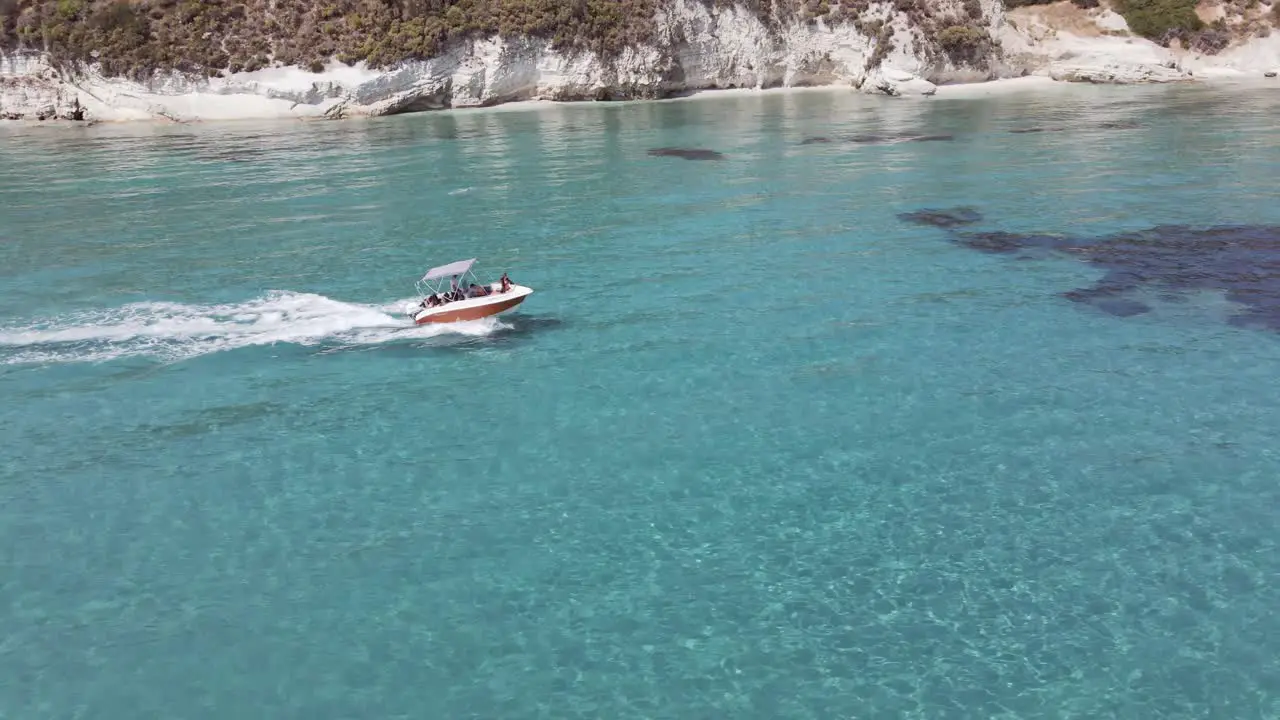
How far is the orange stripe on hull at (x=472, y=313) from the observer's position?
25016mm

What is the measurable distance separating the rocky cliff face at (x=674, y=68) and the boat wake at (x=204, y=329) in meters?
55.0

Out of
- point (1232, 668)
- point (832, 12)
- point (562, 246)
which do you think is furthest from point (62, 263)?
point (832, 12)

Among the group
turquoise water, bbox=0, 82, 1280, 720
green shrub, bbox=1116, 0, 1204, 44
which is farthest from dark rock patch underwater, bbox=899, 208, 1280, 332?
green shrub, bbox=1116, 0, 1204, 44

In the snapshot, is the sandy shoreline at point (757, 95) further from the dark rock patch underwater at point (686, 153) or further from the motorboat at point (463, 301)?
the motorboat at point (463, 301)

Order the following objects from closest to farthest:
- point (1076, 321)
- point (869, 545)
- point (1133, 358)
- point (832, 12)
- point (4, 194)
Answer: point (869, 545), point (1133, 358), point (1076, 321), point (4, 194), point (832, 12)

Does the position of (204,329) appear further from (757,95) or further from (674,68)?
(674,68)

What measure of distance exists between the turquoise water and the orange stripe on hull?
46cm

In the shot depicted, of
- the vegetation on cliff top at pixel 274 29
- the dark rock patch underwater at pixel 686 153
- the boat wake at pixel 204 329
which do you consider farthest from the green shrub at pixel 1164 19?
the boat wake at pixel 204 329

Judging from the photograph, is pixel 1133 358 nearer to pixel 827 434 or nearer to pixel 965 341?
pixel 965 341

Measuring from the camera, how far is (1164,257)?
30109 mm

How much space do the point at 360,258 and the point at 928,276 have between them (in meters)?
17.8

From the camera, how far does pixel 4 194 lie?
1852 inches

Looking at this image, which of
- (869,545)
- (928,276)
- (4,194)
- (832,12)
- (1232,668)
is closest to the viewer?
(1232,668)

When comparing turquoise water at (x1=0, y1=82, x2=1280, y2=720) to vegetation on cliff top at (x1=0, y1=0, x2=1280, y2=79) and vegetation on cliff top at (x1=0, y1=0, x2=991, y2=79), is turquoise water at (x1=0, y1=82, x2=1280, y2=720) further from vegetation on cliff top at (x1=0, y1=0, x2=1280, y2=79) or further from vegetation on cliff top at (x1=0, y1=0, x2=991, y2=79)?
vegetation on cliff top at (x1=0, y1=0, x2=1280, y2=79)
